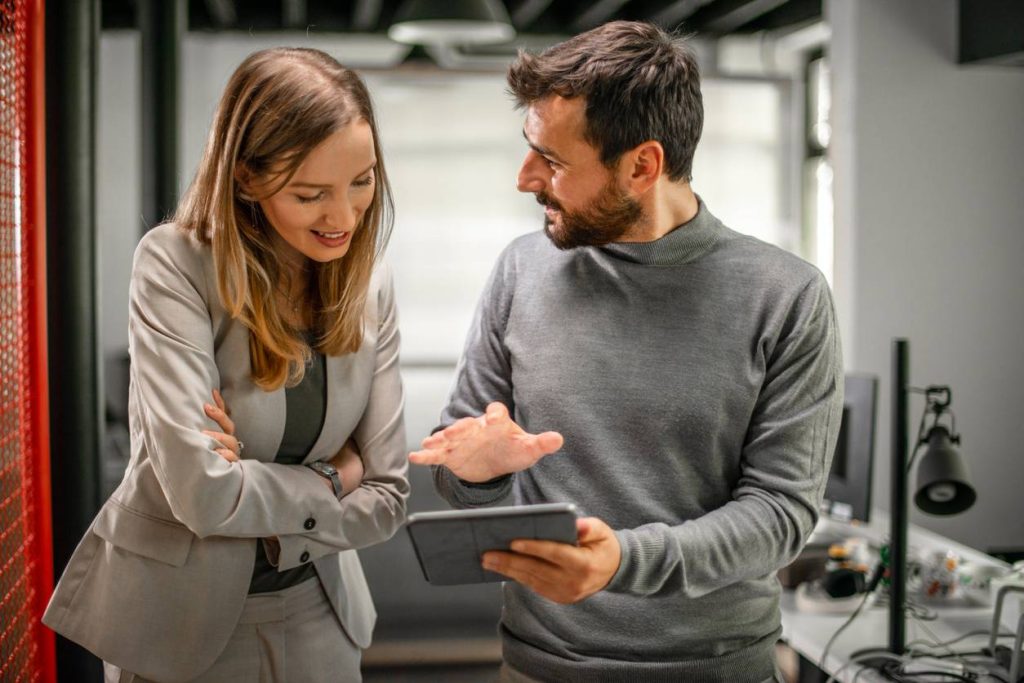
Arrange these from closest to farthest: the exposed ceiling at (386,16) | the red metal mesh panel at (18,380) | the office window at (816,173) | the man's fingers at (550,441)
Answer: the man's fingers at (550,441) < the red metal mesh panel at (18,380) < the exposed ceiling at (386,16) < the office window at (816,173)

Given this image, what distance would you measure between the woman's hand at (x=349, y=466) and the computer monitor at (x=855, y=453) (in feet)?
5.31

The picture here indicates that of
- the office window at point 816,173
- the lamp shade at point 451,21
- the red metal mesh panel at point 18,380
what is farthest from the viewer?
the office window at point 816,173

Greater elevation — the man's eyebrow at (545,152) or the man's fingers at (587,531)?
the man's eyebrow at (545,152)

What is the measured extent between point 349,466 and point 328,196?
438 millimetres

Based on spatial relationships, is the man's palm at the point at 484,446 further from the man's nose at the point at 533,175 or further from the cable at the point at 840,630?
the cable at the point at 840,630

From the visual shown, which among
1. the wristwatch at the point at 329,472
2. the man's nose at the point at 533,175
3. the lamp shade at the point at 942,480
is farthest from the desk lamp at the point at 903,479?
the wristwatch at the point at 329,472

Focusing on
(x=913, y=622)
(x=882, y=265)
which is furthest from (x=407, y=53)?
(x=913, y=622)

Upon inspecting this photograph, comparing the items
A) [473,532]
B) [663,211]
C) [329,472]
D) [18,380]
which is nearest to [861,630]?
[663,211]

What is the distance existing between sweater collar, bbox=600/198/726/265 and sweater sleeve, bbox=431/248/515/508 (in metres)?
0.22

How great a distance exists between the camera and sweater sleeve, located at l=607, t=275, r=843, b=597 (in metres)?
1.41

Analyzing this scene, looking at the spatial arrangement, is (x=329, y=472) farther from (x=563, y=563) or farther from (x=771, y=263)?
(x=771, y=263)

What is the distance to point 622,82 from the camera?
1557 mm

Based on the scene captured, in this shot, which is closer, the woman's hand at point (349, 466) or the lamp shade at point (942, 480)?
the woman's hand at point (349, 466)

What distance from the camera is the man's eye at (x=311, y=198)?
1.53m
